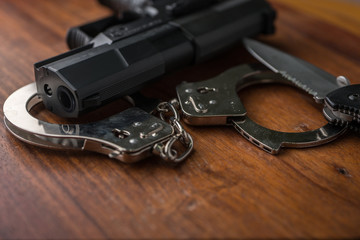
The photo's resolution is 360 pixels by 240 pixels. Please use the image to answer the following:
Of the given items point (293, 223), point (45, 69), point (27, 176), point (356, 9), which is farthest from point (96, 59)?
point (356, 9)

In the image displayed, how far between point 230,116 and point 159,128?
0.12 m

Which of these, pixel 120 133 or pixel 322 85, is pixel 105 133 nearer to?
pixel 120 133

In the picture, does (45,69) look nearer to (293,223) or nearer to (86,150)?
(86,150)

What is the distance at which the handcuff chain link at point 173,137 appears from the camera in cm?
63

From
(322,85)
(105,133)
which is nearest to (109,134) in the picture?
(105,133)

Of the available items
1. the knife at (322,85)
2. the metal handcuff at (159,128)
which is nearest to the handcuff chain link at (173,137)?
the metal handcuff at (159,128)

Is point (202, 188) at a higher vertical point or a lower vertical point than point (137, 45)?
lower

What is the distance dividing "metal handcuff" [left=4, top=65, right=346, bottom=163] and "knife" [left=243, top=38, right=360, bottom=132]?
1.1 inches

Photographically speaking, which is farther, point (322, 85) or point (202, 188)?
point (322, 85)

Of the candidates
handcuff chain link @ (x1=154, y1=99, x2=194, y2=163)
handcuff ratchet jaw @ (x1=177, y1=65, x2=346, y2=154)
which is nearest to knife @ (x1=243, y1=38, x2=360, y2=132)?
handcuff ratchet jaw @ (x1=177, y1=65, x2=346, y2=154)

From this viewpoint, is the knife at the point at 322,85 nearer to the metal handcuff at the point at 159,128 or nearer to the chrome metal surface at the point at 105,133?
the metal handcuff at the point at 159,128

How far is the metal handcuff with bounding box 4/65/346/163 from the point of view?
2.07 feet

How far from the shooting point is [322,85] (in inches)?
29.2

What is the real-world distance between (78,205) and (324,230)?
0.32 meters
